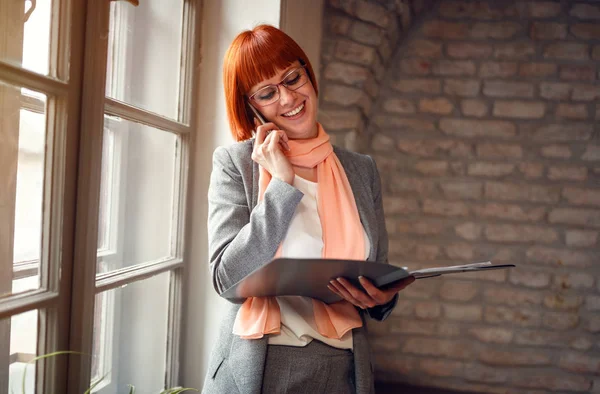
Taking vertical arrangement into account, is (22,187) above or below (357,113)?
below

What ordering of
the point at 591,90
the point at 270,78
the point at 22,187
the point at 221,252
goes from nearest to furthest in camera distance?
the point at 22,187, the point at 221,252, the point at 270,78, the point at 591,90

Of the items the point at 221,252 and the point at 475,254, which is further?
the point at 475,254

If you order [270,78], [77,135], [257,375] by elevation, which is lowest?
[257,375]

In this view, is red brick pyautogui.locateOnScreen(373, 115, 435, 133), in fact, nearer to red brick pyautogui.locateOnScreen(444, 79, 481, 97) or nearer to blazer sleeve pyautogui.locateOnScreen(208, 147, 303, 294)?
red brick pyautogui.locateOnScreen(444, 79, 481, 97)

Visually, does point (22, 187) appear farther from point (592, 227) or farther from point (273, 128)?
point (592, 227)

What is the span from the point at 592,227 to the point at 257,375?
2.70 m

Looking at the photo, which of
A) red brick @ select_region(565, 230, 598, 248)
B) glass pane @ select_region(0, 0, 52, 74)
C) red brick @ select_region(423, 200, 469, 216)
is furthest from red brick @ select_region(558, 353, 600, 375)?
glass pane @ select_region(0, 0, 52, 74)

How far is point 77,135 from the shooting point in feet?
4.13

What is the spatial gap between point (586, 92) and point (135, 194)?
270cm

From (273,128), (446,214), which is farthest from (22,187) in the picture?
(446,214)

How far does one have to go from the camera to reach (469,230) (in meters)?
3.31

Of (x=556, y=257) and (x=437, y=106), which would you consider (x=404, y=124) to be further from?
(x=556, y=257)

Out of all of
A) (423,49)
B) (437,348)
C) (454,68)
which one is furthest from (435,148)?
(437,348)

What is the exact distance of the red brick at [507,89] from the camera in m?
3.28
